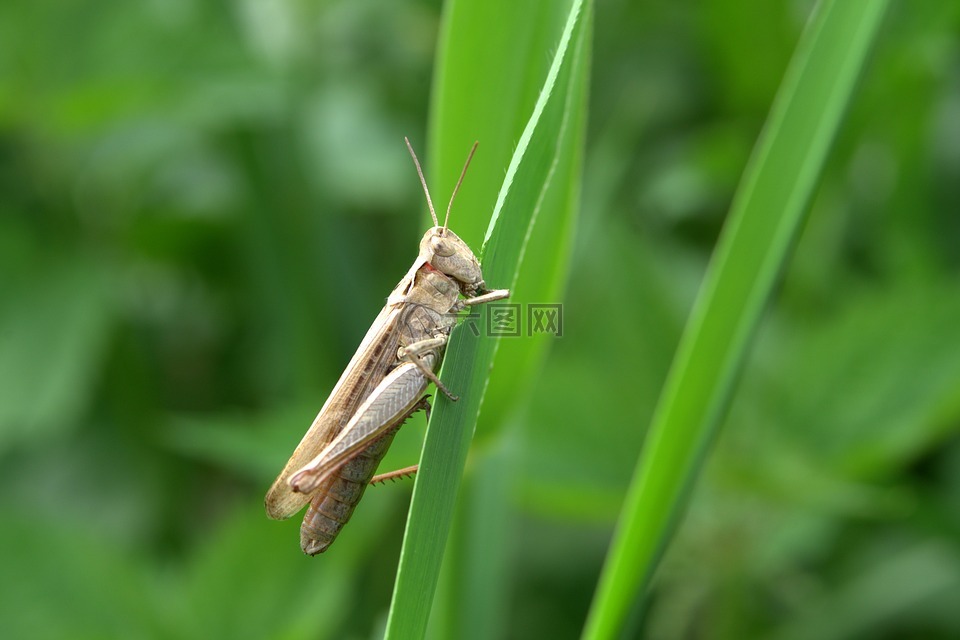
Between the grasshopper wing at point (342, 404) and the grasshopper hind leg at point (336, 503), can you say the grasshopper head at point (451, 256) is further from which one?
the grasshopper hind leg at point (336, 503)

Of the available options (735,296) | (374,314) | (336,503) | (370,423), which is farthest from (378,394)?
(374,314)

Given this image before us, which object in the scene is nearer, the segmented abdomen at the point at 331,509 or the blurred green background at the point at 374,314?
the segmented abdomen at the point at 331,509

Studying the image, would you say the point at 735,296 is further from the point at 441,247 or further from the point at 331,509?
the point at 331,509

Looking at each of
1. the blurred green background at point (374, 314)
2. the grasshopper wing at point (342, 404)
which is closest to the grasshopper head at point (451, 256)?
the grasshopper wing at point (342, 404)

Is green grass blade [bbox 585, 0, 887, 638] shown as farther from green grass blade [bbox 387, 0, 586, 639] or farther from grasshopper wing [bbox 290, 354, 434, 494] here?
grasshopper wing [bbox 290, 354, 434, 494]

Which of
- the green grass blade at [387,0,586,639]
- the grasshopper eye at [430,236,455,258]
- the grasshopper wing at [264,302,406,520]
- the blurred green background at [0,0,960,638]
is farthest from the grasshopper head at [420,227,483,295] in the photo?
the green grass blade at [387,0,586,639]

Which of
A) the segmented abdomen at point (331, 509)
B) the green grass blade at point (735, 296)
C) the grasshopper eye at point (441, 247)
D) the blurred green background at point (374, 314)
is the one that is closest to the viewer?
the green grass blade at point (735, 296)

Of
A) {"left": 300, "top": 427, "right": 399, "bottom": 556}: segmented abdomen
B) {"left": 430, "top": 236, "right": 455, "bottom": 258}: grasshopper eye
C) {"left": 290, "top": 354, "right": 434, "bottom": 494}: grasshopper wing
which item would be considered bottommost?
{"left": 300, "top": 427, "right": 399, "bottom": 556}: segmented abdomen

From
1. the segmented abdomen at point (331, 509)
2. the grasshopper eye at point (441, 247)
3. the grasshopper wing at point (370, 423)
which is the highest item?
the grasshopper eye at point (441, 247)

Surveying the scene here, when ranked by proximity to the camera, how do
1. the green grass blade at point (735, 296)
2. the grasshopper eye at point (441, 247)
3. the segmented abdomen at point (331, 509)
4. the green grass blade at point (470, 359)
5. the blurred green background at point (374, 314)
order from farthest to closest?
1. the blurred green background at point (374, 314)
2. the grasshopper eye at point (441, 247)
3. the segmented abdomen at point (331, 509)
4. the green grass blade at point (735, 296)
5. the green grass blade at point (470, 359)
